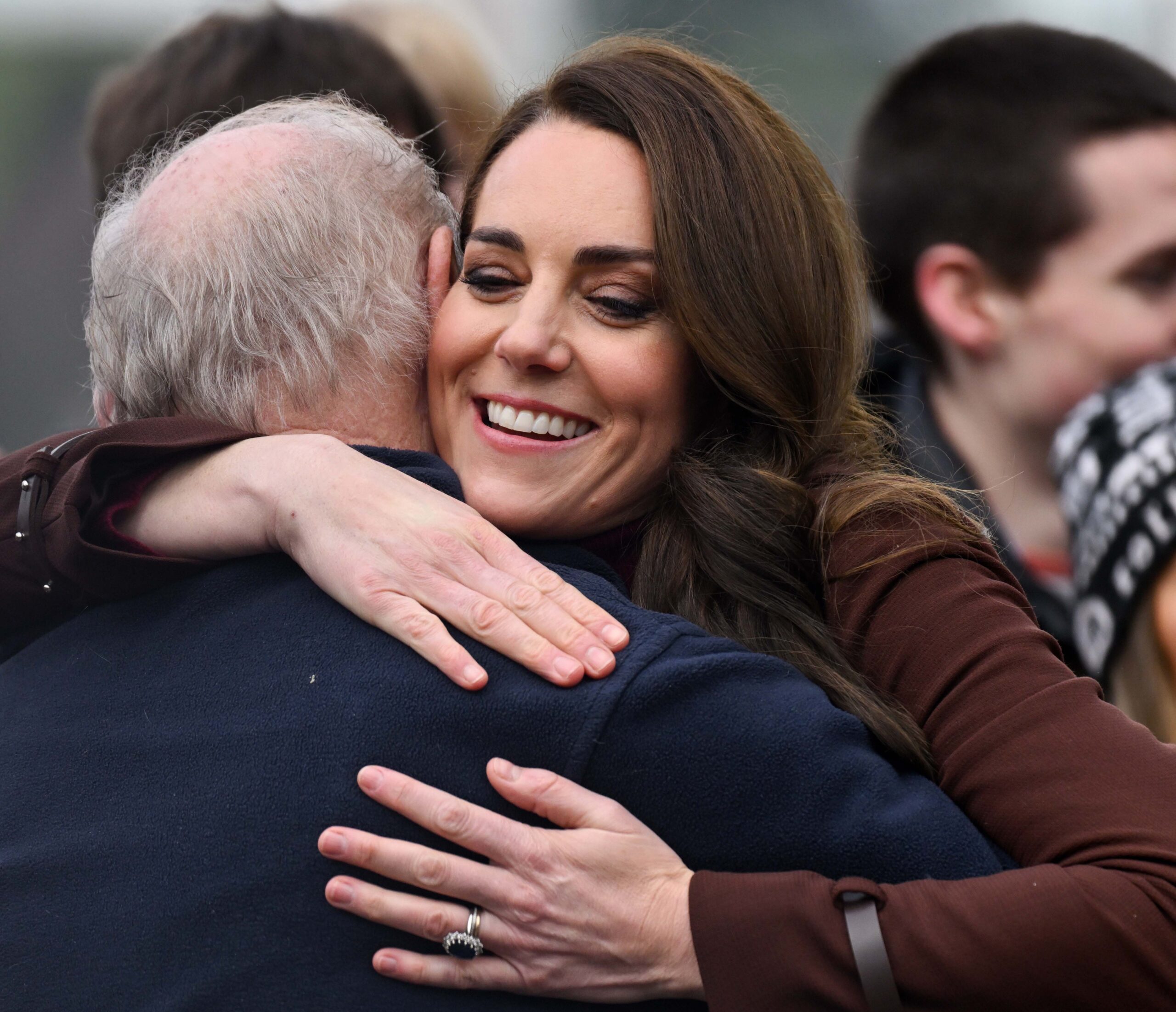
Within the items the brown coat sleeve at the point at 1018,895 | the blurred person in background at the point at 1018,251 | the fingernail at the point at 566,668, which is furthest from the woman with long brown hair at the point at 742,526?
the blurred person in background at the point at 1018,251

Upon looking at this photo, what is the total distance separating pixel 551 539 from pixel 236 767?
0.81 metres

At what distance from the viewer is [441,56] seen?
13.9 ft

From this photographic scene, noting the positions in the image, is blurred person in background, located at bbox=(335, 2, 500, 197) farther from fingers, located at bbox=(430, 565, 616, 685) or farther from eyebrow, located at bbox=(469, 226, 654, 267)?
fingers, located at bbox=(430, 565, 616, 685)

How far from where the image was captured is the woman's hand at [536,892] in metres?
1.70

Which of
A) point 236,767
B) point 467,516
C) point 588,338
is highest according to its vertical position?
point 588,338

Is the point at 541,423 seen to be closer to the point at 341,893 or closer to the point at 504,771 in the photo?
the point at 504,771

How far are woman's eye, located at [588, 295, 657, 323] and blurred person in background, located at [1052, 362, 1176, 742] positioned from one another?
1027 mm

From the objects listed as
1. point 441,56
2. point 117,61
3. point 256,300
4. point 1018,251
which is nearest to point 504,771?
point 256,300

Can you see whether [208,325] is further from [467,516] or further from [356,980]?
[356,980]

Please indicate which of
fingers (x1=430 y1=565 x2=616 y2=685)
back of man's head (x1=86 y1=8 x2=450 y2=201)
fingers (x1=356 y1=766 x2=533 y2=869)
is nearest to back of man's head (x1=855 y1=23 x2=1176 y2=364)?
back of man's head (x1=86 y1=8 x2=450 y2=201)

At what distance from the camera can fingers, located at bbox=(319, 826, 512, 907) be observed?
1.69 meters

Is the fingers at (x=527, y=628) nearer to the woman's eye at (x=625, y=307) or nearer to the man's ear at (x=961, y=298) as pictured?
the woman's eye at (x=625, y=307)

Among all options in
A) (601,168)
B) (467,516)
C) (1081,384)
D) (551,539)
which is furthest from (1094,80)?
(467,516)

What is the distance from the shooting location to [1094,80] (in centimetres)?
382
